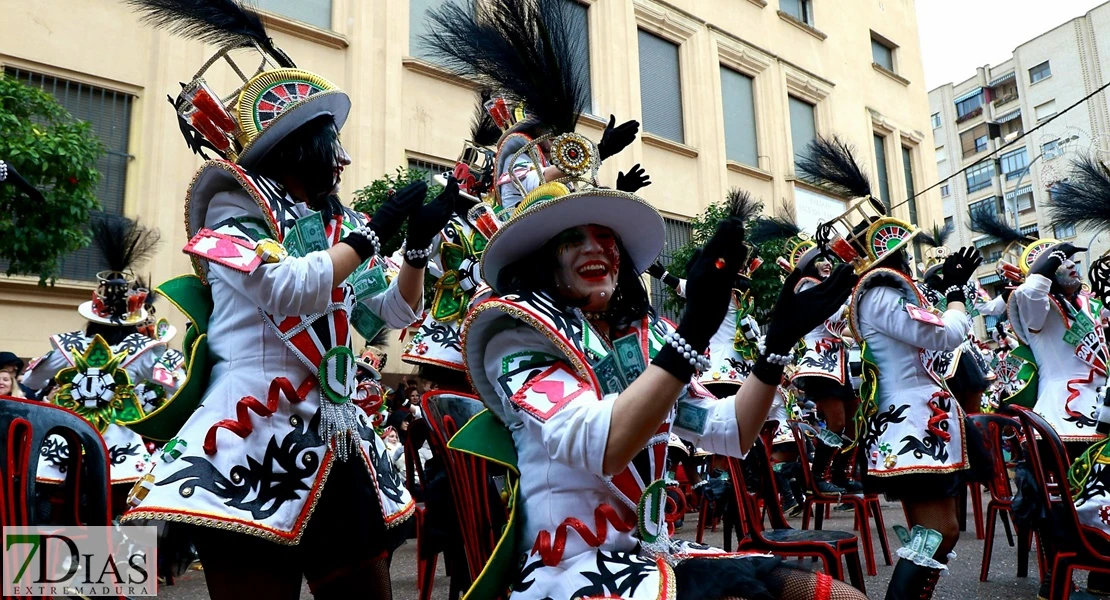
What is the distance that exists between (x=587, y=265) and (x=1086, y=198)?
601cm

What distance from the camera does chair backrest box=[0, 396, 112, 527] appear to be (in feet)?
6.07

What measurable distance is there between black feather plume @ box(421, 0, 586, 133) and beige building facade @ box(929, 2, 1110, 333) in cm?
3339

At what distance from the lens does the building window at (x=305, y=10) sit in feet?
40.5

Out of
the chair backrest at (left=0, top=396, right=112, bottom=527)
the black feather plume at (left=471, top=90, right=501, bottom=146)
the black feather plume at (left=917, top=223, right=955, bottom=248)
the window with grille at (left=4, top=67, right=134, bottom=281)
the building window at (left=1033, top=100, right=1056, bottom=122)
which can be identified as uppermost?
the building window at (left=1033, top=100, right=1056, bottom=122)

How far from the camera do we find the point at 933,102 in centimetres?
4928

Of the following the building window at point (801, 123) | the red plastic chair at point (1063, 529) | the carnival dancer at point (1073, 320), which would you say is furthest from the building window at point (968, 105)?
the red plastic chair at point (1063, 529)

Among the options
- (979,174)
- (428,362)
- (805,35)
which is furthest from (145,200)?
(979,174)

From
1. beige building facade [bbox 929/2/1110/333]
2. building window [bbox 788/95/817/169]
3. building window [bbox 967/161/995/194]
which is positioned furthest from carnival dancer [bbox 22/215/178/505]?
building window [bbox 967/161/995/194]

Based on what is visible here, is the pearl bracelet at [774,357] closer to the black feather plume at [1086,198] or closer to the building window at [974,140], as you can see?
the black feather plume at [1086,198]

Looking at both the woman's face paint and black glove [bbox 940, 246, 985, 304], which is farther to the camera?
black glove [bbox 940, 246, 985, 304]

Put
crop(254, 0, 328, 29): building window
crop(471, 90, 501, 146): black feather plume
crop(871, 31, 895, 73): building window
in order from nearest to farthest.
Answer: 1. crop(471, 90, 501, 146): black feather plume
2. crop(254, 0, 328, 29): building window
3. crop(871, 31, 895, 73): building window

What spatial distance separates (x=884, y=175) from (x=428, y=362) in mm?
21860

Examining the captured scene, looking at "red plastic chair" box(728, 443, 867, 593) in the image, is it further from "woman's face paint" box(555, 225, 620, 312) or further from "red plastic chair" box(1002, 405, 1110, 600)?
"woman's face paint" box(555, 225, 620, 312)

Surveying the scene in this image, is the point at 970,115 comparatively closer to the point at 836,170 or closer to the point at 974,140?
the point at 974,140
